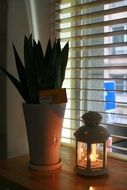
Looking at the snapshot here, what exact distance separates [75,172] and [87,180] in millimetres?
87

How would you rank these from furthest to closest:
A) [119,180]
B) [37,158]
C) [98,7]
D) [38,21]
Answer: [38,21] < [98,7] < [37,158] < [119,180]

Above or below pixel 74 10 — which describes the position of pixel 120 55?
below

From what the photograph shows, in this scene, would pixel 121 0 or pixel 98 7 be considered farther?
pixel 98 7

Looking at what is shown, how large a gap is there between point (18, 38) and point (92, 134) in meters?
0.73

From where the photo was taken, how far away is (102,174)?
1158mm

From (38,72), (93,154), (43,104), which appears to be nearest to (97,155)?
(93,154)

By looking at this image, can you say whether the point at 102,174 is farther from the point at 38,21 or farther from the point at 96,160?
the point at 38,21

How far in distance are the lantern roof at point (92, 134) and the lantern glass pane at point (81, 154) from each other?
4 centimetres

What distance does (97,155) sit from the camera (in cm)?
121

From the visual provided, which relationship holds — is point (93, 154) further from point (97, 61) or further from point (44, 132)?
point (97, 61)

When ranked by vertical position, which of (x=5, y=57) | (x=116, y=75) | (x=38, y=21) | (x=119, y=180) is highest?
(x=38, y=21)

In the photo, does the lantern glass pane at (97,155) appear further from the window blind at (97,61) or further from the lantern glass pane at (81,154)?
the window blind at (97,61)

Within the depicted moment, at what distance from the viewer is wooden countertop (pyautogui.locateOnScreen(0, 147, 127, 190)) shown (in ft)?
3.45

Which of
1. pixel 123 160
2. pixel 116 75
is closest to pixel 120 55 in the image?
pixel 116 75
